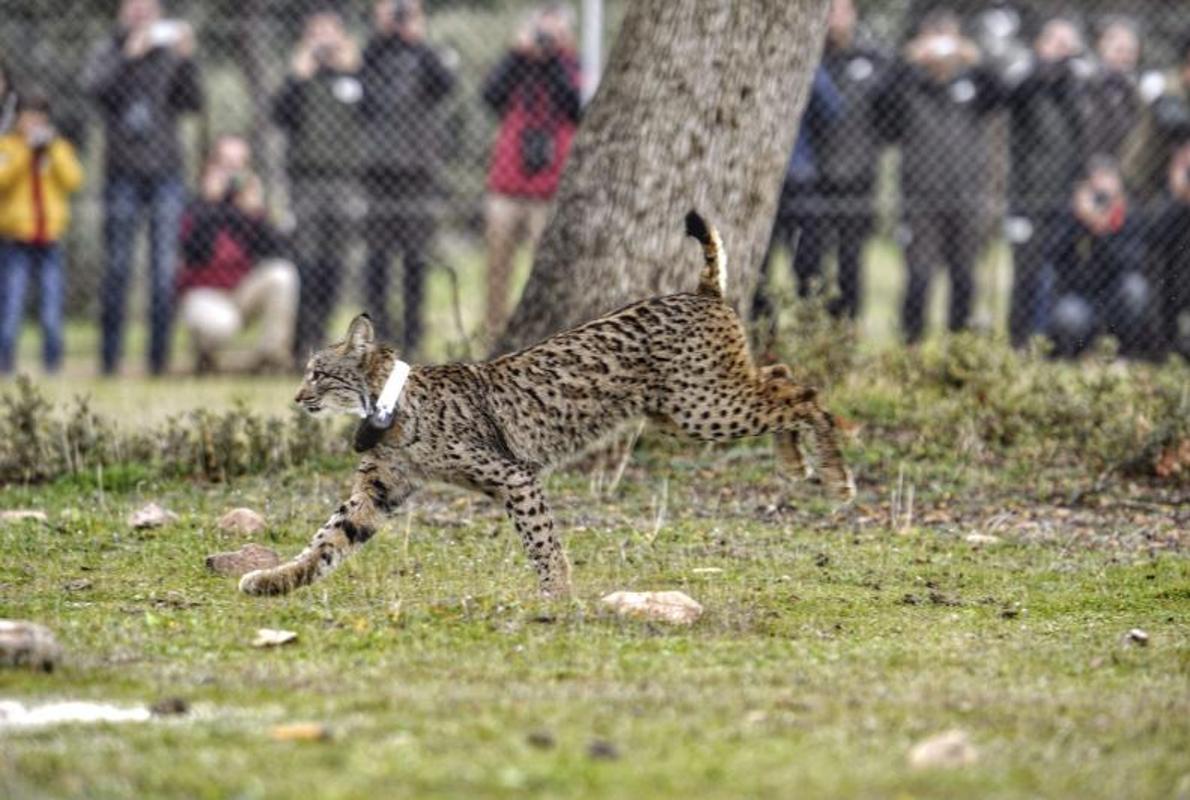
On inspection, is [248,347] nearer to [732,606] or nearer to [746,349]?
[746,349]

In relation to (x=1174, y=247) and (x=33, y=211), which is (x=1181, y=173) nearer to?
(x=1174, y=247)

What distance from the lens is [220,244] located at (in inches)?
686

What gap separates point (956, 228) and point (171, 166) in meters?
5.67

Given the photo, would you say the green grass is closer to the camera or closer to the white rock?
the white rock

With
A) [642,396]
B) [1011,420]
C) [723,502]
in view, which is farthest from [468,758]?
[1011,420]

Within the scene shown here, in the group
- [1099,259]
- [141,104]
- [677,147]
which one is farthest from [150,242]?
[1099,259]

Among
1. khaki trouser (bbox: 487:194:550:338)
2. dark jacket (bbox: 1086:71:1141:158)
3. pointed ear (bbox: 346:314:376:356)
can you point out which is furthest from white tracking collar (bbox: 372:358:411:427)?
dark jacket (bbox: 1086:71:1141:158)

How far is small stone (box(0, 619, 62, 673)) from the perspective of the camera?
21.5ft

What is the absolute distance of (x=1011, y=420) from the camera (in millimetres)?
11414

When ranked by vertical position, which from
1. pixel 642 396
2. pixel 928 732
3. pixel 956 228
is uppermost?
pixel 956 228

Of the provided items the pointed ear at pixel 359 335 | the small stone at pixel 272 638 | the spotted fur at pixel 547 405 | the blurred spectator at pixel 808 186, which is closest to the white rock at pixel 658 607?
the spotted fur at pixel 547 405

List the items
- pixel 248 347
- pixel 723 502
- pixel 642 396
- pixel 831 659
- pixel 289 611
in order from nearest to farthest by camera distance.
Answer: pixel 831 659 < pixel 289 611 < pixel 642 396 < pixel 723 502 < pixel 248 347

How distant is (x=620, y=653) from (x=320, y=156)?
10.1 m

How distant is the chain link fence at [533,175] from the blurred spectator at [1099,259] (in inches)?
0.6
